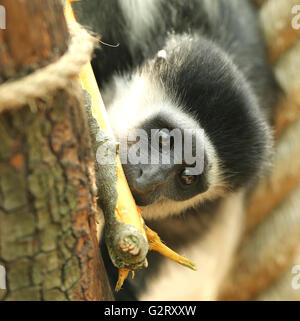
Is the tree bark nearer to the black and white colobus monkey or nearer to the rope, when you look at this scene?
the rope

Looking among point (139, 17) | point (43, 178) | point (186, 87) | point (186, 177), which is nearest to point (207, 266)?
point (186, 177)

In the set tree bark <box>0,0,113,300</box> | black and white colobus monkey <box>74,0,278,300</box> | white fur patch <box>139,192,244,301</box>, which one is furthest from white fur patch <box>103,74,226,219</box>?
tree bark <box>0,0,113,300</box>

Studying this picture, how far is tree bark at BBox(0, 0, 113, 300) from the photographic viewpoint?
0.42m

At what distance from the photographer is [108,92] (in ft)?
3.77

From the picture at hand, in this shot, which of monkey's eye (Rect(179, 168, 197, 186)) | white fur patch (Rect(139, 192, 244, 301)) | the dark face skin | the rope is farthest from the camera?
white fur patch (Rect(139, 192, 244, 301))

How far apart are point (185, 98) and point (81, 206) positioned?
0.64 m

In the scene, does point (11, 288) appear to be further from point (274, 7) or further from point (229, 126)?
point (274, 7)

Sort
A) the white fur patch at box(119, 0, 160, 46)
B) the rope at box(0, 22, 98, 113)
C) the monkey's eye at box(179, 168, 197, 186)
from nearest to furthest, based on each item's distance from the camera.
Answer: the rope at box(0, 22, 98, 113) < the monkey's eye at box(179, 168, 197, 186) < the white fur patch at box(119, 0, 160, 46)

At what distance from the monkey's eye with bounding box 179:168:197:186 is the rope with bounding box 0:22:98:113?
60 centimetres

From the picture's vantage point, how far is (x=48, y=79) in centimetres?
42

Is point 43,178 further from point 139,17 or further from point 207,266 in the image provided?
point 207,266

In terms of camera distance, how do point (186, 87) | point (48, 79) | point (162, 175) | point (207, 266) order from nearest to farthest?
point (48, 79), point (162, 175), point (186, 87), point (207, 266)

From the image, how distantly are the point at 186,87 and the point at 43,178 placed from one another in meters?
0.67

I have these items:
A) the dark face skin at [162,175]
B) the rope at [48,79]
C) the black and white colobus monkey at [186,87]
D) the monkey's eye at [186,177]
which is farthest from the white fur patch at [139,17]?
the rope at [48,79]
